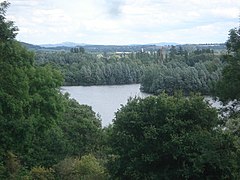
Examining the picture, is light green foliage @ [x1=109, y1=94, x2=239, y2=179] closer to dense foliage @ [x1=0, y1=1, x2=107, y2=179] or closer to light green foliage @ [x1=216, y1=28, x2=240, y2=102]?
light green foliage @ [x1=216, y1=28, x2=240, y2=102]

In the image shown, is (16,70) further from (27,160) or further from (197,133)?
(197,133)

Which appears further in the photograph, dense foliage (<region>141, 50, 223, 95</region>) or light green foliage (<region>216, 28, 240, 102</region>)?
dense foliage (<region>141, 50, 223, 95</region>)

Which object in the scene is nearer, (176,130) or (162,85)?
(176,130)

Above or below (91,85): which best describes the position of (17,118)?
above

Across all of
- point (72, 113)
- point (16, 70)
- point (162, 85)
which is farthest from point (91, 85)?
point (16, 70)

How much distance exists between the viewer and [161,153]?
15.2 metres

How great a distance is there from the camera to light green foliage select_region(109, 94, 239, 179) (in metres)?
14.7

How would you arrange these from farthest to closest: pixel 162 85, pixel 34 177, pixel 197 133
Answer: pixel 162 85 < pixel 34 177 < pixel 197 133

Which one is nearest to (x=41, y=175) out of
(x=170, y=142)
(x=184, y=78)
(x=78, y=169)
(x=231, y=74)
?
(x=78, y=169)

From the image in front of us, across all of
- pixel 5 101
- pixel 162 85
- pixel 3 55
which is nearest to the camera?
pixel 3 55

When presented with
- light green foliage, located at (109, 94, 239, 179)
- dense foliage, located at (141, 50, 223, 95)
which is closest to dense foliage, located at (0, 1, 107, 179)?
light green foliage, located at (109, 94, 239, 179)

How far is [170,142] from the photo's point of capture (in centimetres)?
1488

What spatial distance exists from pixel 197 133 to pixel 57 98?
40.8ft

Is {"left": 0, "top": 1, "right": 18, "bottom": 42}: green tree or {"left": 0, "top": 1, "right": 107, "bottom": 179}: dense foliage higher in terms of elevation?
{"left": 0, "top": 1, "right": 18, "bottom": 42}: green tree
